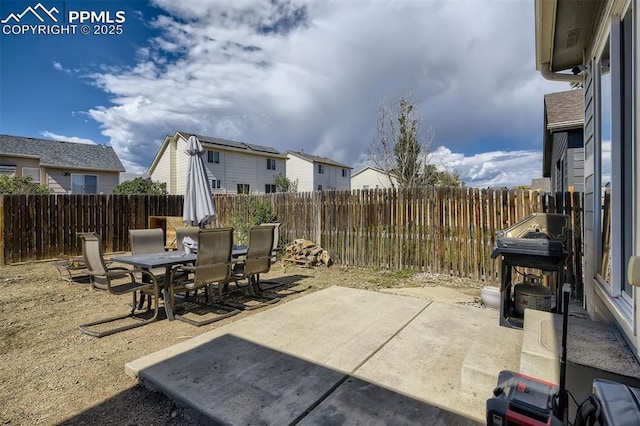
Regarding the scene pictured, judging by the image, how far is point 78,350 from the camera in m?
3.28

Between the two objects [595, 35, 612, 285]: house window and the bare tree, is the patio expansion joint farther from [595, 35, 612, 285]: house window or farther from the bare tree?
the bare tree

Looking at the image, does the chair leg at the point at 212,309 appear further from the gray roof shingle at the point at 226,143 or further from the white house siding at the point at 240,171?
the gray roof shingle at the point at 226,143

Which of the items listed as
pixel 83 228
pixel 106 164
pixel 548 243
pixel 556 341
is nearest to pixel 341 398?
pixel 556 341

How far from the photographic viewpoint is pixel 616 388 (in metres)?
1.22

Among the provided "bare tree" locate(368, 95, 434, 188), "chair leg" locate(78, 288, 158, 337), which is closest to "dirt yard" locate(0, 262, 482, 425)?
"chair leg" locate(78, 288, 158, 337)

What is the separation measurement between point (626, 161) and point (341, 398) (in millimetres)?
2532

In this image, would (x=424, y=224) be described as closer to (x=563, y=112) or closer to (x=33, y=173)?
(x=563, y=112)

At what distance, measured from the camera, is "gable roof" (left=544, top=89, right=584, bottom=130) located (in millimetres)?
6880

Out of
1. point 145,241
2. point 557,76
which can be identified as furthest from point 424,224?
point 145,241

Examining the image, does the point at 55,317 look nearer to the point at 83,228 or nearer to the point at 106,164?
the point at 83,228

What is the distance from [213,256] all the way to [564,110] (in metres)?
8.83

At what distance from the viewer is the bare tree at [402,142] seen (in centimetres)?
1577

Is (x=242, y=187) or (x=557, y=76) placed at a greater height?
(x=242, y=187)

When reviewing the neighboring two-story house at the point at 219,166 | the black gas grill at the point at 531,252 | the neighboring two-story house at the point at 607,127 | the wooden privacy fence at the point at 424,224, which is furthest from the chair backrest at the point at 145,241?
the neighboring two-story house at the point at 219,166
